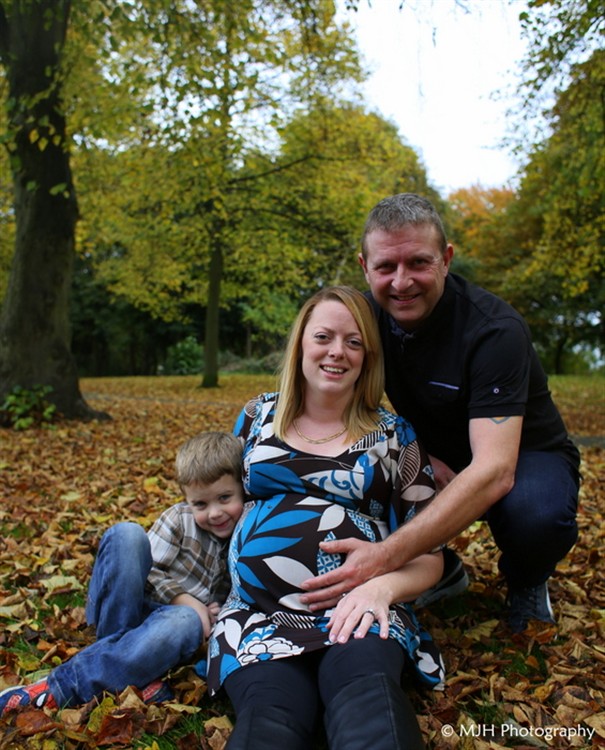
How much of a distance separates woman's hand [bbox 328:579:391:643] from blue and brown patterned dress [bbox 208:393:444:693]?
1.4 inches

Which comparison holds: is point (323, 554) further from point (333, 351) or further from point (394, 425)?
point (333, 351)

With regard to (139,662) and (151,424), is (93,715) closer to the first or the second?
(139,662)

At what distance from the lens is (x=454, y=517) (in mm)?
2523

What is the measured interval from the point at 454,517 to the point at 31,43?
9352 mm

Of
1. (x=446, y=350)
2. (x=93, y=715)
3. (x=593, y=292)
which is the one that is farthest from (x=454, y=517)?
(x=593, y=292)

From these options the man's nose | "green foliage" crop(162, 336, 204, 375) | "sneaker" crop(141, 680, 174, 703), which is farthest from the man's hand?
"green foliage" crop(162, 336, 204, 375)

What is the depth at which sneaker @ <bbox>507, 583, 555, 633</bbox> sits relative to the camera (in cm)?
310

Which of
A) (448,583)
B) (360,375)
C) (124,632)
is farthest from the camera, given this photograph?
(448,583)

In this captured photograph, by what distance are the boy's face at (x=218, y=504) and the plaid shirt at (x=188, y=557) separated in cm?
7

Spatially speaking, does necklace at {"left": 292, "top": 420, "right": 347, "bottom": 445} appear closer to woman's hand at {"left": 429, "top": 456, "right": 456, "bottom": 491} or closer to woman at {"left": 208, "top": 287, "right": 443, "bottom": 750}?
woman at {"left": 208, "top": 287, "right": 443, "bottom": 750}

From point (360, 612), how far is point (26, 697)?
1295 mm

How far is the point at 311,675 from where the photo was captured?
222cm

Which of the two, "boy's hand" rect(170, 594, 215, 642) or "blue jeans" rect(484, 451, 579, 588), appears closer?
"boy's hand" rect(170, 594, 215, 642)

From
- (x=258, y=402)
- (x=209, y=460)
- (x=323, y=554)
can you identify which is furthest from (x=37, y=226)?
(x=323, y=554)
